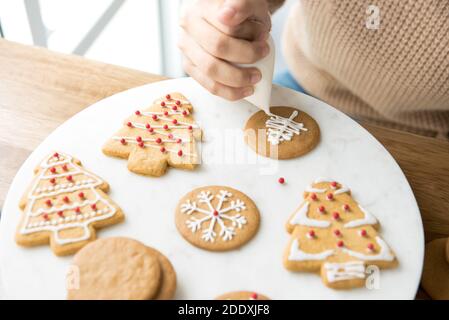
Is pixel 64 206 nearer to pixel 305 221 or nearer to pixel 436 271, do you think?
pixel 305 221

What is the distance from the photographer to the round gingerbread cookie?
61 cm

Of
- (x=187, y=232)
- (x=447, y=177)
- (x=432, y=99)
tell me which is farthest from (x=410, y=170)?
(x=187, y=232)

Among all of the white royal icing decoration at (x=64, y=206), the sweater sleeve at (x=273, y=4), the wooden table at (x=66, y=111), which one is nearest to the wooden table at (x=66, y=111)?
the wooden table at (x=66, y=111)

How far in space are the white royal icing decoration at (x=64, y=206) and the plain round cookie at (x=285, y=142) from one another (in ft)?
0.77

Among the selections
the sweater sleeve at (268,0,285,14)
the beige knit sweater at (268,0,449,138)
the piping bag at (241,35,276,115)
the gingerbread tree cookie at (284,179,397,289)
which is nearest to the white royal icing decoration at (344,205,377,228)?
the gingerbread tree cookie at (284,179,397,289)

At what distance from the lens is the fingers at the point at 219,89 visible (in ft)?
2.39

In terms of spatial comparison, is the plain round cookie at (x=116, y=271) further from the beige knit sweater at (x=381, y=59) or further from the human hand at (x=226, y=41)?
the beige knit sweater at (x=381, y=59)

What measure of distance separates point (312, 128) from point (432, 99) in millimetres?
277

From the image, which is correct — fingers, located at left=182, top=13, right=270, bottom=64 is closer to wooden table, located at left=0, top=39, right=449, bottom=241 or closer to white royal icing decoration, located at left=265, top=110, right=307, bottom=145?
white royal icing decoration, located at left=265, top=110, right=307, bottom=145

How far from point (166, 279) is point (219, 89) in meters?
0.30

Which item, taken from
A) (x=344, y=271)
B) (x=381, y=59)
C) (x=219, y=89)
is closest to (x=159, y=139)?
(x=219, y=89)
